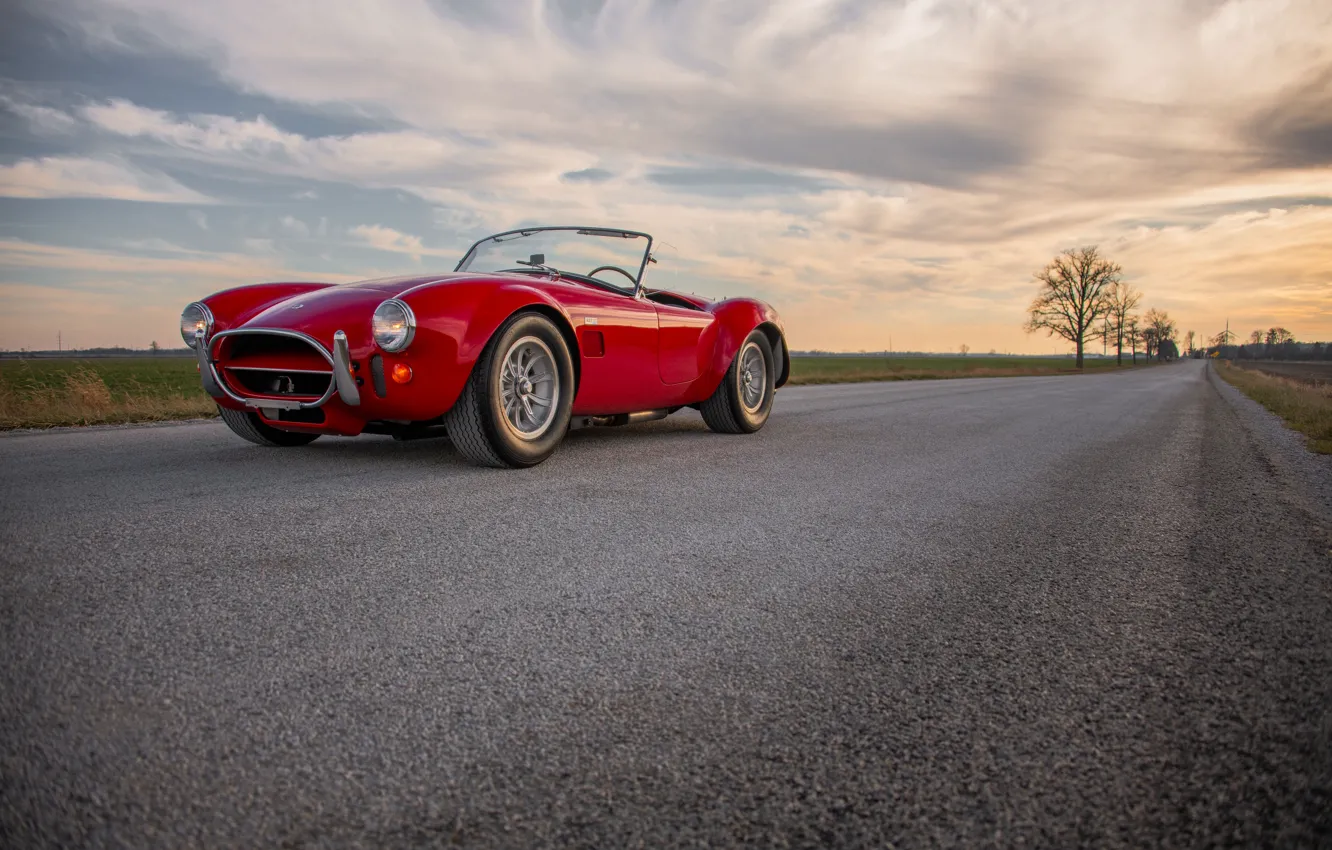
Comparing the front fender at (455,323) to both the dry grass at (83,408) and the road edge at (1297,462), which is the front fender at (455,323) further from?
the dry grass at (83,408)

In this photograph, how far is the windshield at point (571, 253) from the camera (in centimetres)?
562

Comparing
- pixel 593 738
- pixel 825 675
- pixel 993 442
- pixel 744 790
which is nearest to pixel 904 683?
pixel 825 675

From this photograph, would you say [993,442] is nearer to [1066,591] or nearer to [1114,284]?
[1066,591]

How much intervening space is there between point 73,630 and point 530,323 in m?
2.68

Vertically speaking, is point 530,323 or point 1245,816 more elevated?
point 530,323

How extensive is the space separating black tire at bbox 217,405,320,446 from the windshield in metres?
1.75

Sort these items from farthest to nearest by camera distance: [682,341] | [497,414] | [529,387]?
1. [682,341]
2. [529,387]
3. [497,414]

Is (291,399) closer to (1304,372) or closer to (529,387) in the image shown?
(529,387)

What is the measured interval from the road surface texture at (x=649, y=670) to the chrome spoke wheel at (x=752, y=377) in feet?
9.47

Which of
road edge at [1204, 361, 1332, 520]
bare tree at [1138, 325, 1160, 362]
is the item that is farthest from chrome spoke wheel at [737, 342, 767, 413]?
bare tree at [1138, 325, 1160, 362]

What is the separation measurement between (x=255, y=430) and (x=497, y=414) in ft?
6.25

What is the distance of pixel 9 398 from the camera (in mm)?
7441

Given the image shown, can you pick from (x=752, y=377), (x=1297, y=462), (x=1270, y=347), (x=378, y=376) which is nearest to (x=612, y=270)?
(x=752, y=377)

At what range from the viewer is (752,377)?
6523mm
